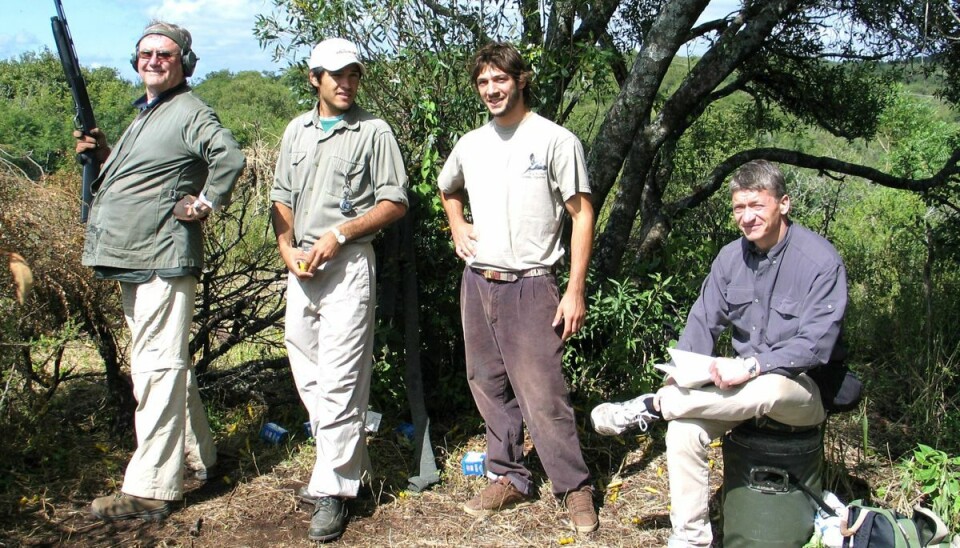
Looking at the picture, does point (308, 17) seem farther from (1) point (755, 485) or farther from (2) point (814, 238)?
(1) point (755, 485)

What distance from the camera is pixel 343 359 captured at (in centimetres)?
386

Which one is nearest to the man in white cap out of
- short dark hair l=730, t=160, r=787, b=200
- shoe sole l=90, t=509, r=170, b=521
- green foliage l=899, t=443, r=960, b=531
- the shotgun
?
shoe sole l=90, t=509, r=170, b=521

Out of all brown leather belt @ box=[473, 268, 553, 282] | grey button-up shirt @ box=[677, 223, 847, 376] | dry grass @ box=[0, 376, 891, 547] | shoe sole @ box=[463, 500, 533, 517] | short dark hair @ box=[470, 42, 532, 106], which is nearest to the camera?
grey button-up shirt @ box=[677, 223, 847, 376]

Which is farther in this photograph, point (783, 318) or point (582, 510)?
point (582, 510)

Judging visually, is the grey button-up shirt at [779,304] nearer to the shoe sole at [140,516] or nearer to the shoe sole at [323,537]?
the shoe sole at [323,537]

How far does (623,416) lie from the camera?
3697 millimetres

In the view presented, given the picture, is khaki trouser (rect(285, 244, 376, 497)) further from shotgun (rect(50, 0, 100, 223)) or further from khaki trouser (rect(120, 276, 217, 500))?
shotgun (rect(50, 0, 100, 223))

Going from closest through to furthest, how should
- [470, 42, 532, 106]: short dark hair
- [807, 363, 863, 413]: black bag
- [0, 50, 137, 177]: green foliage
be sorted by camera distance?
[807, 363, 863, 413]: black bag, [470, 42, 532, 106]: short dark hair, [0, 50, 137, 177]: green foliage

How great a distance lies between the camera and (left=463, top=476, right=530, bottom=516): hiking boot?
4051 mm

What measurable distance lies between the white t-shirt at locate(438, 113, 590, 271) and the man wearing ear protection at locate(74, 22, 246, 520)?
44.6 inches

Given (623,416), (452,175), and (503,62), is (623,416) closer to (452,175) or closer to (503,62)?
(452,175)

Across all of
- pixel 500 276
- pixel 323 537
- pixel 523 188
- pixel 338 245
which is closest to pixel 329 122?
pixel 338 245

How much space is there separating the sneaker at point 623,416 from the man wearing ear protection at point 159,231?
78.2 inches

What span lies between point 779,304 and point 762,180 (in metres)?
0.52
